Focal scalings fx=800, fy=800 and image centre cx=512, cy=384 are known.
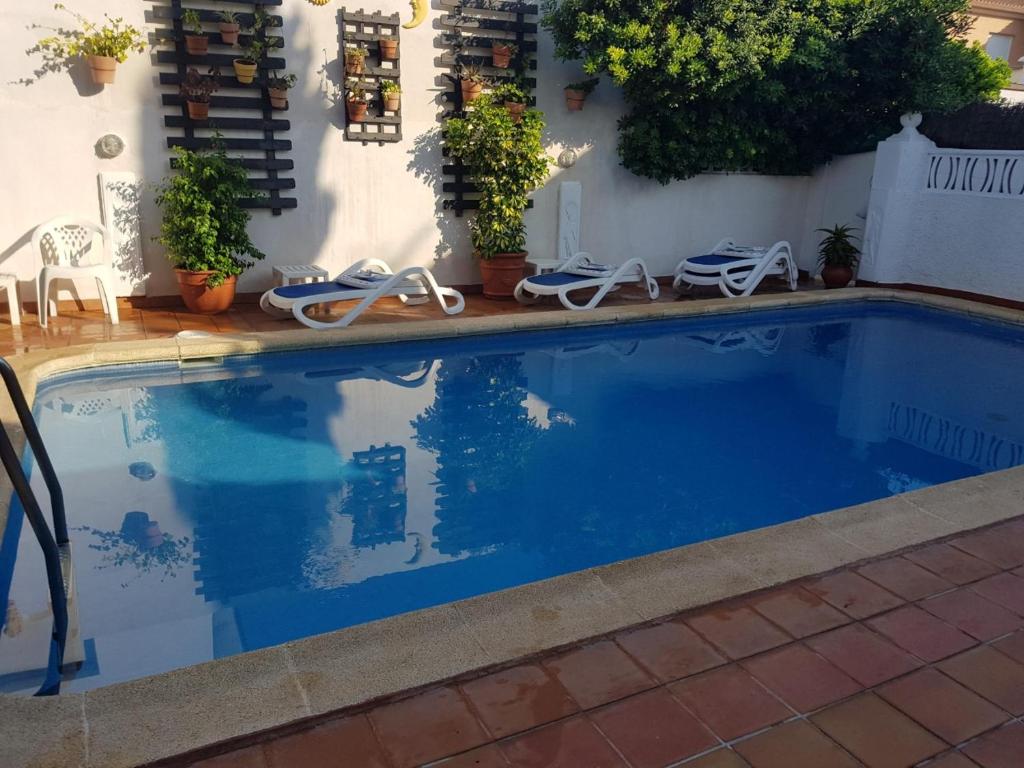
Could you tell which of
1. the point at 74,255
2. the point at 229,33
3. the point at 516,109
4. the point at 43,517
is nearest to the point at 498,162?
the point at 516,109

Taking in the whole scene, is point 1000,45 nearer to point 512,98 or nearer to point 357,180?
point 512,98

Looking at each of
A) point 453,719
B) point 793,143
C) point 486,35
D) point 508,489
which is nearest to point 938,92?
point 793,143

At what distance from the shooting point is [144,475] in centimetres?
431

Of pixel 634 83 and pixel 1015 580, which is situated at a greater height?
pixel 634 83

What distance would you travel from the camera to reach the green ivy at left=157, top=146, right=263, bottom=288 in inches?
268

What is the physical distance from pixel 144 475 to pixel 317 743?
2.74 m

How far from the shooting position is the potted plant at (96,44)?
21.7 ft

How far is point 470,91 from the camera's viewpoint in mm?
8203

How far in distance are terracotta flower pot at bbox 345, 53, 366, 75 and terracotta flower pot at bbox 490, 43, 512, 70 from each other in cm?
142

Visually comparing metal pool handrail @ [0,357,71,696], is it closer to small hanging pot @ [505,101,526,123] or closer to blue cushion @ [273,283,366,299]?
blue cushion @ [273,283,366,299]

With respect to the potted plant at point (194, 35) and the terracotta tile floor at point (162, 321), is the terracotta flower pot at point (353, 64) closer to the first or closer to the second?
the potted plant at point (194, 35)

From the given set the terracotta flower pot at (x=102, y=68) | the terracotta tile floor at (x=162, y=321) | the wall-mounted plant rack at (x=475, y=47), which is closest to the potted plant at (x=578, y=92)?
the wall-mounted plant rack at (x=475, y=47)

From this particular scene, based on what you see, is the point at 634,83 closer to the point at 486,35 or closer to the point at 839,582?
the point at 486,35

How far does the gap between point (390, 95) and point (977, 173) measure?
648cm
